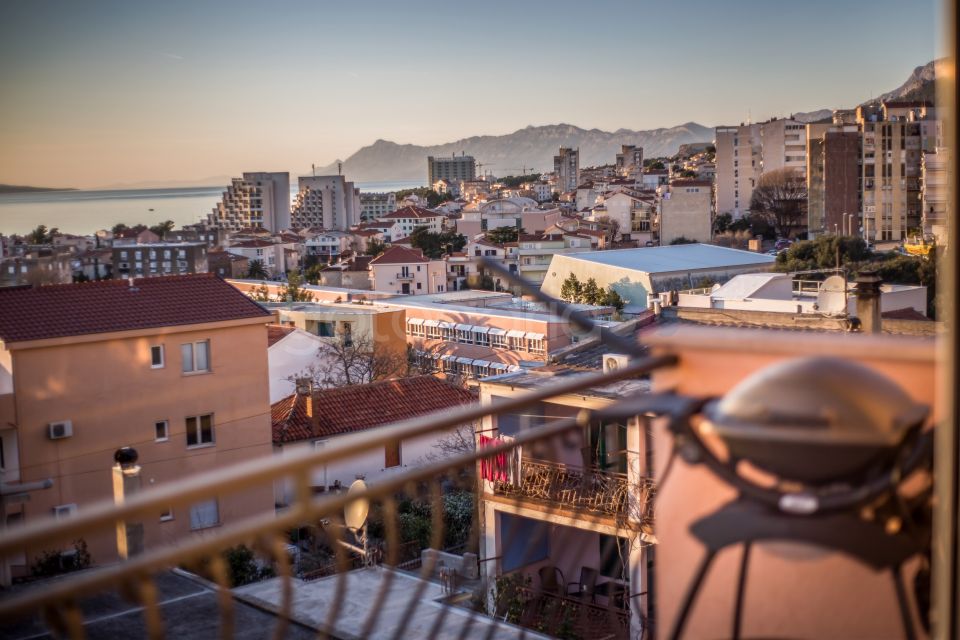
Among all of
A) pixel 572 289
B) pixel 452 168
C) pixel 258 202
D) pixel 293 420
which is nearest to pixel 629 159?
pixel 258 202

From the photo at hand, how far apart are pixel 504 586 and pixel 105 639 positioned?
12.0ft

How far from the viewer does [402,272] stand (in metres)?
36.7

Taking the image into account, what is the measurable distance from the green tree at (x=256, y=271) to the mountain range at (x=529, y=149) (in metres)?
81.8

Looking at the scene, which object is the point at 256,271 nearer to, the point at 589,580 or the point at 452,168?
the point at 589,580

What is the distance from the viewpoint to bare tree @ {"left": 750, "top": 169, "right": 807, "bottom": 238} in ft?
152

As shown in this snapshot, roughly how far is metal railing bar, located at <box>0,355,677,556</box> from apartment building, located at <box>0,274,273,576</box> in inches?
319

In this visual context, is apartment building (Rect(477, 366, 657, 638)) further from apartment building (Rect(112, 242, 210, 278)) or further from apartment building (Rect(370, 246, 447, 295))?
apartment building (Rect(370, 246, 447, 295))

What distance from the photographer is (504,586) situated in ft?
20.8

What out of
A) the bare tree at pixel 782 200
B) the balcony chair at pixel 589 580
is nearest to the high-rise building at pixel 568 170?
the bare tree at pixel 782 200

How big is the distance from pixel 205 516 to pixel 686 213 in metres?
36.8

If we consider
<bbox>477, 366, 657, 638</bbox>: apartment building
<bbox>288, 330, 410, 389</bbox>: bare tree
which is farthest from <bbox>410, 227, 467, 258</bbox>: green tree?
<bbox>477, 366, 657, 638</bbox>: apartment building

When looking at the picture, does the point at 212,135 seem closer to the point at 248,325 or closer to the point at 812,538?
the point at 248,325

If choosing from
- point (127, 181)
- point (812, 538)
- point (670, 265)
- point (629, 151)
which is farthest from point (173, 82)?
point (629, 151)

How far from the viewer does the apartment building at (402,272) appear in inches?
1428
